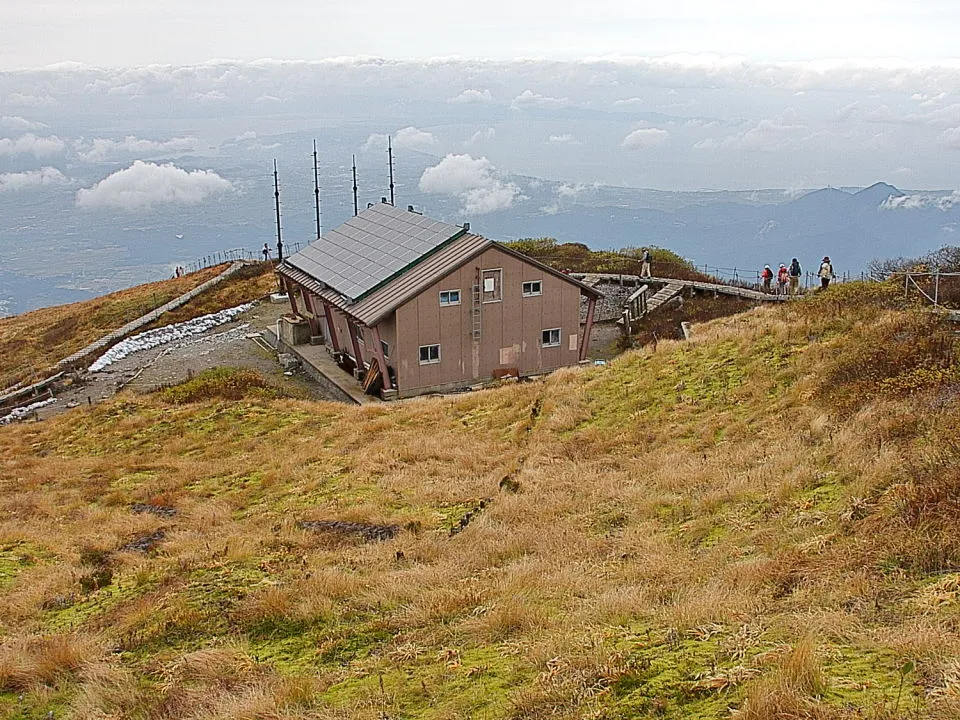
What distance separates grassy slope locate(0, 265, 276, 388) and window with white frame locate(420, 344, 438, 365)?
821 inches

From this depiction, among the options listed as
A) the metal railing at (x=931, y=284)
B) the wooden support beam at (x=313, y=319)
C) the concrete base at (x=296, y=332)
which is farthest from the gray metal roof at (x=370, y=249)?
the metal railing at (x=931, y=284)

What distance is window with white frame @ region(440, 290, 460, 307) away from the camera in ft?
96.5

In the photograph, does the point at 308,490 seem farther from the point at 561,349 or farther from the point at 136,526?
the point at 561,349

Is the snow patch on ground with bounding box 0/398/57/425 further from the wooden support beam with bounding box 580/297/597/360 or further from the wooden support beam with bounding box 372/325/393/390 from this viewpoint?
the wooden support beam with bounding box 580/297/597/360

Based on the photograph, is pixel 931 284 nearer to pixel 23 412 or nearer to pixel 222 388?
pixel 222 388

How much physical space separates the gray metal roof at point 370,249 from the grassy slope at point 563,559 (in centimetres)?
1113

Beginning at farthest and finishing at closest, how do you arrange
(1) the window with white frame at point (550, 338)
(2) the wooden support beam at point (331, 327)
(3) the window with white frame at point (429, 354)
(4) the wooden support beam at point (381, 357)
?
(2) the wooden support beam at point (331, 327), (1) the window with white frame at point (550, 338), (3) the window with white frame at point (429, 354), (4) the wooden support beam at point (381, 357)

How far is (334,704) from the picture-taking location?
739cm

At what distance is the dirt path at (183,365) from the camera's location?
3297 cm

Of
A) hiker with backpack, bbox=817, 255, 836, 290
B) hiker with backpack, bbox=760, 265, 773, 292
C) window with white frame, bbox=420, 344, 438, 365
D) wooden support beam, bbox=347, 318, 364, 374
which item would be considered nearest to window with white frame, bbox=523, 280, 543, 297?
window with white frame, bbox=420, 344, 438, 365

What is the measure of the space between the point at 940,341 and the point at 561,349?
1744 cm

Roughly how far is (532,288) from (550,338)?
7.43 ft

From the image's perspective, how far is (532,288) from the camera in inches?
1225

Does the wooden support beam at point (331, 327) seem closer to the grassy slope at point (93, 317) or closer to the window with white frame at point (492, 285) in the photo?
the window with white frame at point (492, 285)
